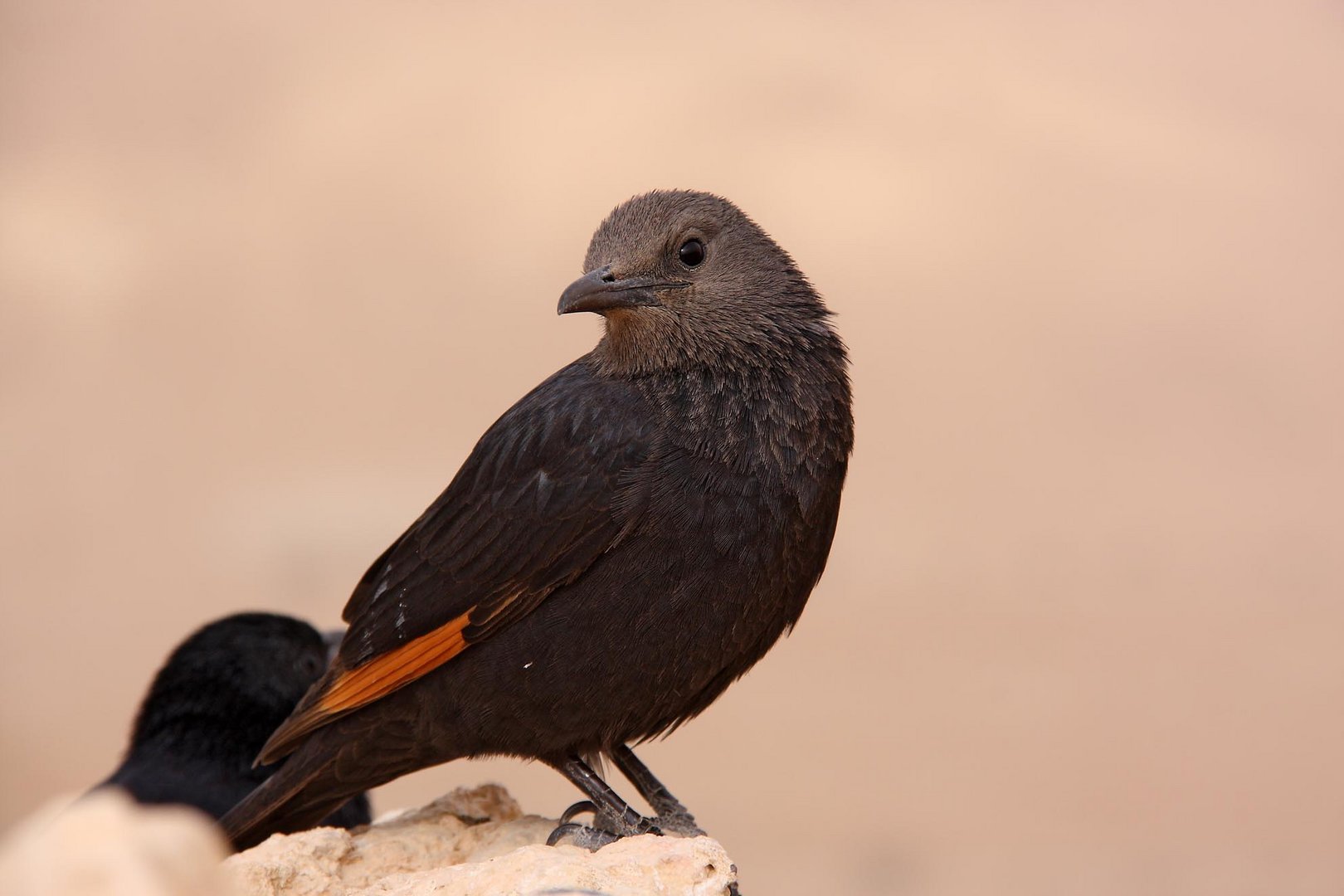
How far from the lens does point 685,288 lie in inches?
176

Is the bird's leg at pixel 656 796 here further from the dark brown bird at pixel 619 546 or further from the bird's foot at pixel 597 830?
the bird's foot at pixel 597 830

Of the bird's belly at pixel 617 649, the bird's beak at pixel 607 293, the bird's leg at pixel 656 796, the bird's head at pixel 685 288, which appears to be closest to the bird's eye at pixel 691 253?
the bird's head at pixel 685 288

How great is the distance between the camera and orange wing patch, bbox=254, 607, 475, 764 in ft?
14.2

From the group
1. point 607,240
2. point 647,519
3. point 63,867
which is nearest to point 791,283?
point 607,240

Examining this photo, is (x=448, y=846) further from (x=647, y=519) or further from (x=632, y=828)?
(x=647, y=519)

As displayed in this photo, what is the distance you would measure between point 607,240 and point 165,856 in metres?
2.72

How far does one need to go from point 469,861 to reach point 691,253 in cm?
199

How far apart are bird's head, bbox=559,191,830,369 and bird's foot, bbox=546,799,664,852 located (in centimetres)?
139

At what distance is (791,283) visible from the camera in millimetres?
4648

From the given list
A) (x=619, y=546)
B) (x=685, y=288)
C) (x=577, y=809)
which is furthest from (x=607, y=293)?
(x=577, y=809)

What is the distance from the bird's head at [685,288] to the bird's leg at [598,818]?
1.26 m

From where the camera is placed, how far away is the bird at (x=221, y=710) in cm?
548

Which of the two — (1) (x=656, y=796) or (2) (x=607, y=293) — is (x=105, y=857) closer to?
(2) (x=607, y=293)

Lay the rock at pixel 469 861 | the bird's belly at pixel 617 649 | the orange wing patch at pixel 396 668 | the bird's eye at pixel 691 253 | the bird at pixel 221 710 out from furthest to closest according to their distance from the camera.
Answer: the bird at pixel 221 710
the bird's eye at pixel 691 253
the orange wing patch at pixel 396 668
the bird's belly at pixel 617 649
the rock at pixel 469 861
